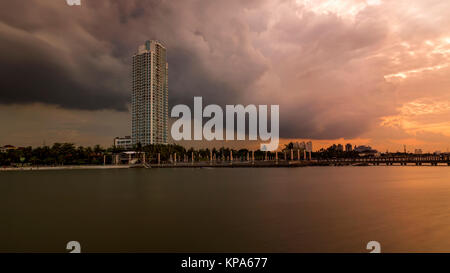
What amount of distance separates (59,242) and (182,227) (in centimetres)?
641

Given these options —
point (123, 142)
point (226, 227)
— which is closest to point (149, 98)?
point (123, 142)

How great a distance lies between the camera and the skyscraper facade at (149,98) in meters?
182

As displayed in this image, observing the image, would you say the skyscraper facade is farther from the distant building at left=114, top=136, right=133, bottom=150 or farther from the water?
the water

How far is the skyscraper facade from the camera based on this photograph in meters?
182

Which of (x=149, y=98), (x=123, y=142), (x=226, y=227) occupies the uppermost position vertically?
(x=149, y=98)

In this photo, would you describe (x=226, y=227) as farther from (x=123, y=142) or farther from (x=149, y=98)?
(x=123, y=142)

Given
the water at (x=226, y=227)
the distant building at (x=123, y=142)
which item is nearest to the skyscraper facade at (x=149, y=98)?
the distant building at (x=123, y=142)

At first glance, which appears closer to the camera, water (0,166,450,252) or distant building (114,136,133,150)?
water (0,166,450,252)

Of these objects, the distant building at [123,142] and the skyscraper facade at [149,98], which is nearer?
the skyscraper facade at [149,98]

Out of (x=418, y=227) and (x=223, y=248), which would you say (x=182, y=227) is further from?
(x=418, y=227)

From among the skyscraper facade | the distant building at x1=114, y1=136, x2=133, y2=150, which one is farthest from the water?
the distant building at x1=114, y1=136, x2=133, y2=150

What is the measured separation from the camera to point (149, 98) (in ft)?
609

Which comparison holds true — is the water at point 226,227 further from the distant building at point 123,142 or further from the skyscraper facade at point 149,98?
the distant building at point 123,142
